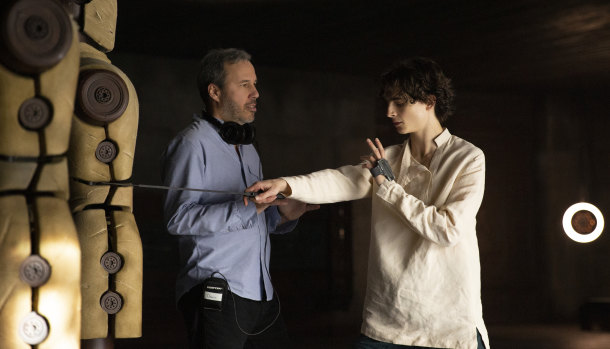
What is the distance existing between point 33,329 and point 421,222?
1085 mm

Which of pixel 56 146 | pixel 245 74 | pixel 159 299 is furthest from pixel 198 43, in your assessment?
pixel 56 146

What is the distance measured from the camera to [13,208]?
57.0 inches

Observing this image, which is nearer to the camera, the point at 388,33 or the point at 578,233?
the point at 578,233

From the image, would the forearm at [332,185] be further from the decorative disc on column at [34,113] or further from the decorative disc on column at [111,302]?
the decorative disc on column at [34,113]

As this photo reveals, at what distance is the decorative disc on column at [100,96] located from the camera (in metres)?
1.69

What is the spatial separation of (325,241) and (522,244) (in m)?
2.54

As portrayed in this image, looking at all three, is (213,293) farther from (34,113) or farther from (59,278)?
(34,113)

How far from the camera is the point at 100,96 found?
1707 millimetres

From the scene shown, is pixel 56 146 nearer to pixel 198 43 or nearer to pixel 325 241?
pixel 198 43

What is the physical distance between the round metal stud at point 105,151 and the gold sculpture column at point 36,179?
23 centimetres

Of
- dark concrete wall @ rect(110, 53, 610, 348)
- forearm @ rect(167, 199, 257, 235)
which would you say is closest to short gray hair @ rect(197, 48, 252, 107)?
forearm @ rect(167, 199, 257, 235)

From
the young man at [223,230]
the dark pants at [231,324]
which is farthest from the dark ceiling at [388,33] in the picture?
the dark pants at [231,324]

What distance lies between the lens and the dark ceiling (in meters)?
5.91

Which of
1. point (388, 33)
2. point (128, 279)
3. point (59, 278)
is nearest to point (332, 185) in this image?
point (128, 279)
